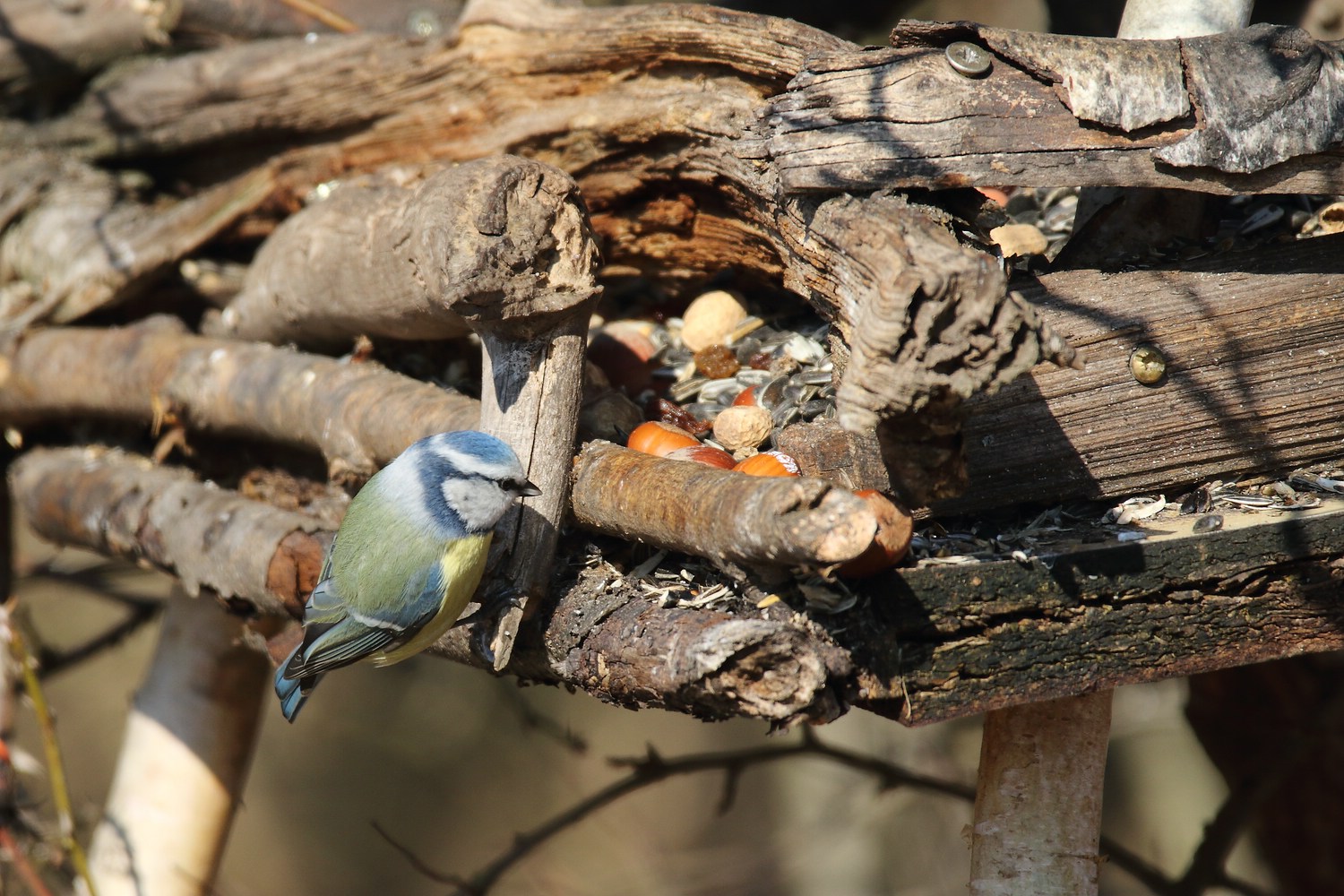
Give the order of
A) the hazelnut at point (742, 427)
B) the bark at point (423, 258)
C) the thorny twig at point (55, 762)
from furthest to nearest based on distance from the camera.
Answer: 1. the thorny twig at point (55, 762)
2. the hazelnut at point (742, 427)
3. the bark at point (423, 258)

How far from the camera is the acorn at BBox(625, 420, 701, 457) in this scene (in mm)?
1792

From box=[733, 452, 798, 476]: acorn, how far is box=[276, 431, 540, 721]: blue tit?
0.32 m

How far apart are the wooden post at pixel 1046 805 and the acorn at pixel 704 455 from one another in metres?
0.59

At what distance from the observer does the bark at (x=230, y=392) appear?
6.64 ft

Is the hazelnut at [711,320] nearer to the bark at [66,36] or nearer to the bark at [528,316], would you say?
the bark at [528,316]

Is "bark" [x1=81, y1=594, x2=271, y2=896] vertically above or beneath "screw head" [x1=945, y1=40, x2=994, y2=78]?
beneath

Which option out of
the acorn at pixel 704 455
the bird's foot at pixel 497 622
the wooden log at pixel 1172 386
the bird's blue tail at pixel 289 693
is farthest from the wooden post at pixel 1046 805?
the bird's blue tail at pixel 289 693

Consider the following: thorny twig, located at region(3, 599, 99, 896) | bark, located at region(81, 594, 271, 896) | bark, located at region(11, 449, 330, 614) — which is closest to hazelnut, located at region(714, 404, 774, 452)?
bark, located at region(11, 449, 330, 614)

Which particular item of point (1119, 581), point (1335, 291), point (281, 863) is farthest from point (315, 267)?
point (281, 863)

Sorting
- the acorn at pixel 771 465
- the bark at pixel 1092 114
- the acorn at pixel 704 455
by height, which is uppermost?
the bark at pixel 1092 114

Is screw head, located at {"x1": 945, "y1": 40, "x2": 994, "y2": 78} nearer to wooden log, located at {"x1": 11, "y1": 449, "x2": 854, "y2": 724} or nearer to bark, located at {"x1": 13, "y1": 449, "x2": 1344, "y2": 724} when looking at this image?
bark, located at {"x1": 13, "y1": 449, "x2": 1344, "y2": 724}

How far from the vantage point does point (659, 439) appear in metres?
1.81

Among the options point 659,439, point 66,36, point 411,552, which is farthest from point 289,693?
point 66,36

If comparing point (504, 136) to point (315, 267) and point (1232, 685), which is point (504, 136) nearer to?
point (315, 267)
